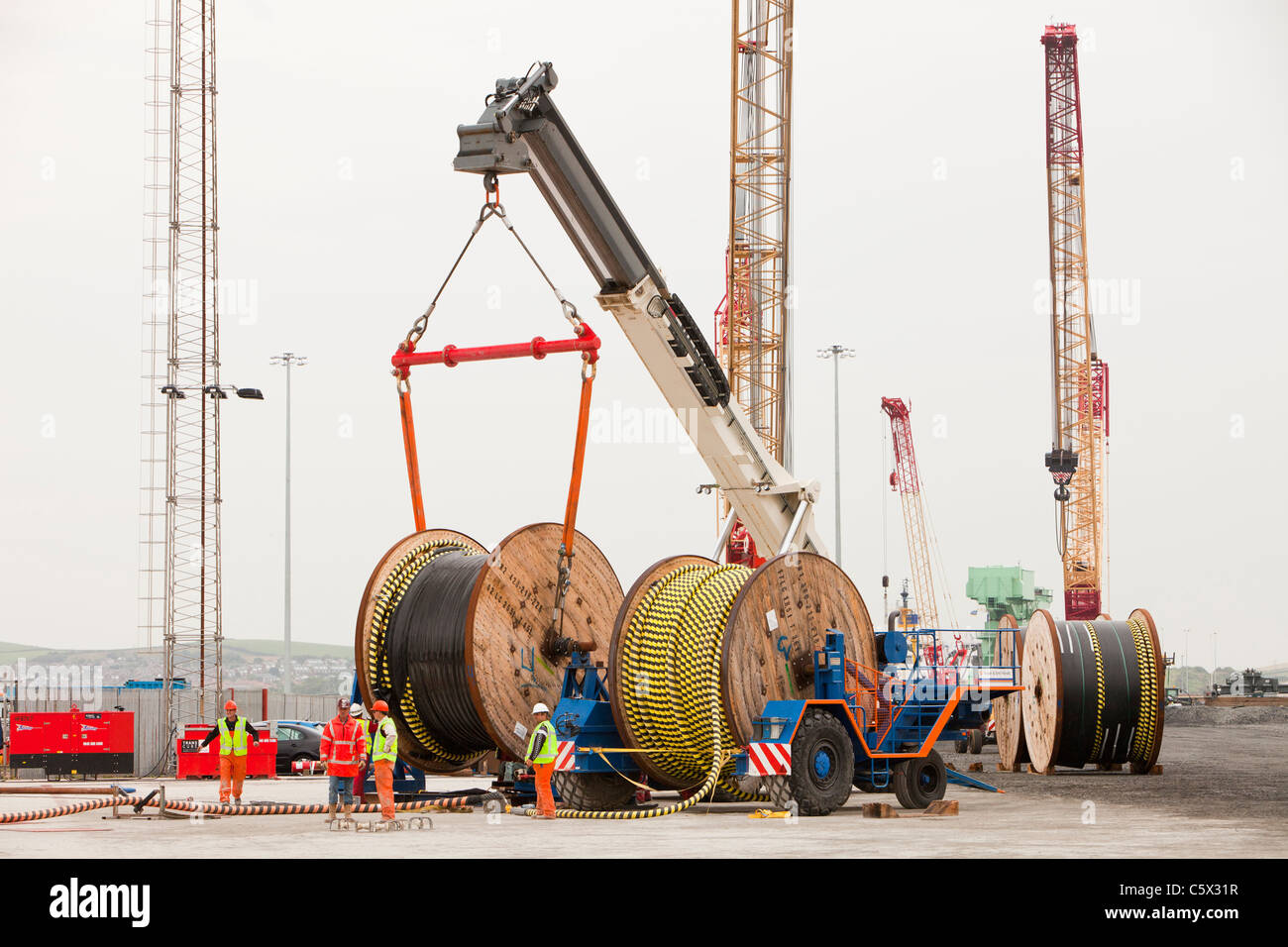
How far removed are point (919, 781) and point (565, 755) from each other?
432 centimetres

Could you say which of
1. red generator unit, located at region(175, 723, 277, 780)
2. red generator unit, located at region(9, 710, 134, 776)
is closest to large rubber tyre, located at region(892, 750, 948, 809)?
red generator unit, located at region(175, 723, 277, 780)

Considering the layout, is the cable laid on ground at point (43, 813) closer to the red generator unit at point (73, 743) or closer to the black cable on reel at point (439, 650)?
the black cable on reel at point (439, 650)

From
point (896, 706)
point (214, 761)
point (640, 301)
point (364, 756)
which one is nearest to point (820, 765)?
point (896, 706)

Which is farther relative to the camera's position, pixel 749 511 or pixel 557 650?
pixel 749 511

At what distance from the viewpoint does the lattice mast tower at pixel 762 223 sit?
41750mm

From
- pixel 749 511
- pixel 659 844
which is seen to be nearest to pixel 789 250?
pixel 749 511

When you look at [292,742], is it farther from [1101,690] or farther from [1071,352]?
[1071,352]

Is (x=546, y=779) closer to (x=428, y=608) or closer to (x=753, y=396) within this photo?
(x=428, y=608)

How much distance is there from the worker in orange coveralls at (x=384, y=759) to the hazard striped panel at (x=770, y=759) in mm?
4000

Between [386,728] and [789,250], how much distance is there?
2669 centimetres
